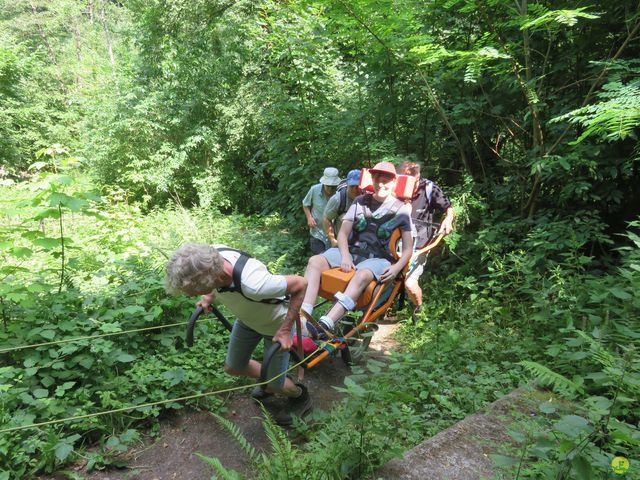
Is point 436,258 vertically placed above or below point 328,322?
below

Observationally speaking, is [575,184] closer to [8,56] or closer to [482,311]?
[482,311]

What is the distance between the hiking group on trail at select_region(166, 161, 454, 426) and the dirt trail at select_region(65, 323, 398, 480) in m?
0.22

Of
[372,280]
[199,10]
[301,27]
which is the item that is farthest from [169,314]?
[199,10]

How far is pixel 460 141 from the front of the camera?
6.41 m

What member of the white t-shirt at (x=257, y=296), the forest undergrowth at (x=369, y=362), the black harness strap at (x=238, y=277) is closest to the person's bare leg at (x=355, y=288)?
the forest undergrowth at (x=369, y=362)

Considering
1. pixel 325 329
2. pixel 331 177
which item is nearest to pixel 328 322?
pixel 325 329

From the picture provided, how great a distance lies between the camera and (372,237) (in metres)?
4.35

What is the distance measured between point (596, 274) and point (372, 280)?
8.50ft

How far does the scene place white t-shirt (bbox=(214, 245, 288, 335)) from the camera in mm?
2676

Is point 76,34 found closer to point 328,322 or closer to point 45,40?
point 45,40

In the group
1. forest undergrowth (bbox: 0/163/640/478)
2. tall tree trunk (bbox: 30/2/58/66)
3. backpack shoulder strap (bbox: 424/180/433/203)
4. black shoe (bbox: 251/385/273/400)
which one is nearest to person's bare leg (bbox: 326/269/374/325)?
forest undergrowth (bbox: 0/163/640/478)

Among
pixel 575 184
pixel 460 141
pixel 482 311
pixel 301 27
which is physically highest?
pixel 301 27

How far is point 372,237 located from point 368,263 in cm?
37

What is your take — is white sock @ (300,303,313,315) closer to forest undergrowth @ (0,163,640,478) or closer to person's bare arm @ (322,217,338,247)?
forest undergrowth @ (0,163,640,478)
